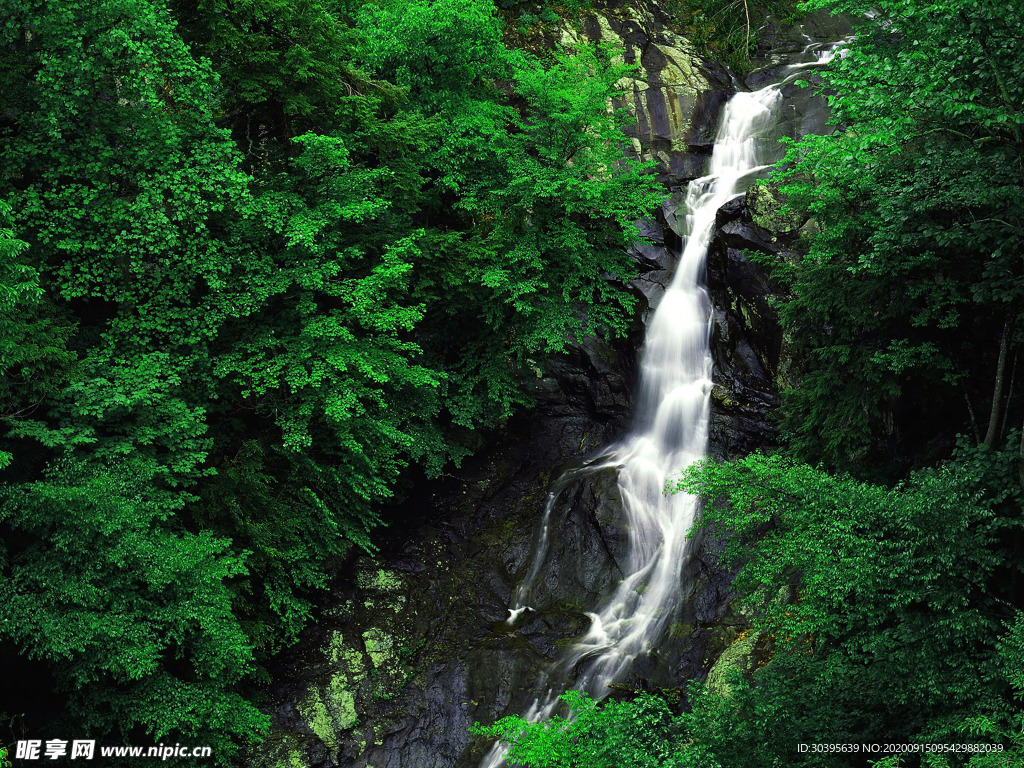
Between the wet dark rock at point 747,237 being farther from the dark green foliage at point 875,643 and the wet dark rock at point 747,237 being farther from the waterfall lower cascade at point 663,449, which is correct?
the dark green foliage at point 875,643

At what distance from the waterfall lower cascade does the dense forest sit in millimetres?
1500

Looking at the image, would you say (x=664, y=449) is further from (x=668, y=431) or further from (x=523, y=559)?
(x=523, y=559)

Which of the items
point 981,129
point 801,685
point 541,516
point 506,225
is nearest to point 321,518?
point 541,516

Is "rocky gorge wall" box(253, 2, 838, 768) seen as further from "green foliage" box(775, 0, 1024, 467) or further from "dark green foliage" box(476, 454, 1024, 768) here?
"green foliage" box(775, 0, 1024, 467)

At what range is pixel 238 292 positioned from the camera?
1207cm

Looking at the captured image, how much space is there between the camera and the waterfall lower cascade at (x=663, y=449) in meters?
13.3

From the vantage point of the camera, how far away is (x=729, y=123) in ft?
68.7

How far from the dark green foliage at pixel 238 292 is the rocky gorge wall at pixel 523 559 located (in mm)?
Result: 1050

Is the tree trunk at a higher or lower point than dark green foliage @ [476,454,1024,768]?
higher

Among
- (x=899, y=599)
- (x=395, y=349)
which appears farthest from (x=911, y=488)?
(x=395, y=349)

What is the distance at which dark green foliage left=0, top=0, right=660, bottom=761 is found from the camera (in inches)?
388

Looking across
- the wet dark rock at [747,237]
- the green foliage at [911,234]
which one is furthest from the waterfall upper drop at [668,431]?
the green foliage at [911,234]

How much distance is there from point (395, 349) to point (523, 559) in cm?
513

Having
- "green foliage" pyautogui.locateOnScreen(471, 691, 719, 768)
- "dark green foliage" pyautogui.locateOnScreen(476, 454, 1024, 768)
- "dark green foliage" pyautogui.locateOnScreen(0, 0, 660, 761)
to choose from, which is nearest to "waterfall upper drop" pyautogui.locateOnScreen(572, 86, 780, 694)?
"dark green foliage" pyautogui.locateOnScreen(0, 0, 660, 761)
